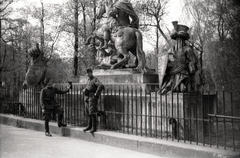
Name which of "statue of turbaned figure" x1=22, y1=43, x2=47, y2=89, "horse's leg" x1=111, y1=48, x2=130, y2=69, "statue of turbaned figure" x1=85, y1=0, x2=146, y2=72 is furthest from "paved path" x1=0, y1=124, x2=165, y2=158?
"statue of turbaned figure" x1=22, y1=43, x2=47, y2=89

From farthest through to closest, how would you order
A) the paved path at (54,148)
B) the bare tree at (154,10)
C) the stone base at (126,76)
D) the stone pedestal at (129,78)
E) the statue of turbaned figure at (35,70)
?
the bare tree at (154,10) < the statue of turbaned figure at (35,70) < the stone base at (126,76) < the stone pedestal at (129,78) < the paved path at (54,148)

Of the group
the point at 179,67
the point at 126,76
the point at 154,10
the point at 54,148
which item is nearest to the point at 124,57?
the point at 126,76

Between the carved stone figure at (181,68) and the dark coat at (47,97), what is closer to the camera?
the carved stone figure at (181,68)

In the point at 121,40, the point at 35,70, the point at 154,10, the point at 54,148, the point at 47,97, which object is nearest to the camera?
the point at 54,148

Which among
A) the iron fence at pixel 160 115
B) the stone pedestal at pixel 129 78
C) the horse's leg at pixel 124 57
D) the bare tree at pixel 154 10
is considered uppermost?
the bare tree at pixel 154 10

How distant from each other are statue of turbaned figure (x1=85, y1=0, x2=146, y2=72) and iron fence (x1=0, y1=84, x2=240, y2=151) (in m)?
1.31

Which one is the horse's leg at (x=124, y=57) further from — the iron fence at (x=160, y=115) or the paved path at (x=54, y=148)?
the paved path at (x=54, y=148)

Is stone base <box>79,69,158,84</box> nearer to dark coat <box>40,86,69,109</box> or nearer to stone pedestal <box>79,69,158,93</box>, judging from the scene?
stone pedestal <box>79,69,158,93</box>

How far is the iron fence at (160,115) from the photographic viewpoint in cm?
693

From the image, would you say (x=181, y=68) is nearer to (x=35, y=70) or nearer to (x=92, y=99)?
(x=92, y=99)

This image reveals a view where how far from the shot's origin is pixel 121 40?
1123 cm

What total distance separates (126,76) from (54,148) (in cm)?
368

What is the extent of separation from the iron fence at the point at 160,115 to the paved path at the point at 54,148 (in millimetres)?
898

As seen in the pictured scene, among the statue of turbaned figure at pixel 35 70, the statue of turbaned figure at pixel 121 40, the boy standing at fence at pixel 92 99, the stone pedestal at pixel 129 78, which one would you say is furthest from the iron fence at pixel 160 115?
the statue of turbaned figure at pixel 35 70
